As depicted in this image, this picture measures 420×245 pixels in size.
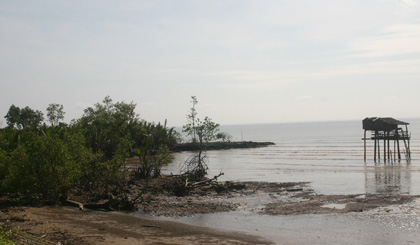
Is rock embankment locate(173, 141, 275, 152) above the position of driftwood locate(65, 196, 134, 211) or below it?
above

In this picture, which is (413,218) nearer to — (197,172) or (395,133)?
(197,172)

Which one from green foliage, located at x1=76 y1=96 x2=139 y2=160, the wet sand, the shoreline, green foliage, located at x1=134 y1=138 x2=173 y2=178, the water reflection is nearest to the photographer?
the wet sand

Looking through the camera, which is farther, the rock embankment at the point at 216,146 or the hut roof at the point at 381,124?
the rock embankment at the point at 216,146

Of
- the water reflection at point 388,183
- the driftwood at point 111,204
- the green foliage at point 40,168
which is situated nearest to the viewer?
the green foliage at point 40,168

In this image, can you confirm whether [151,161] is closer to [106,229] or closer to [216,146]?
[106,229]

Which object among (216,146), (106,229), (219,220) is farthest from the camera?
(216,146)

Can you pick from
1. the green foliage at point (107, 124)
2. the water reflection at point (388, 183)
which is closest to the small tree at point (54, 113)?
the green foliage at point (107, 124)

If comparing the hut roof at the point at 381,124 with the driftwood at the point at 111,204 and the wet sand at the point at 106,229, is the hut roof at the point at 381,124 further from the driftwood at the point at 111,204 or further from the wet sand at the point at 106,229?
the wet sand at the point at 106,229

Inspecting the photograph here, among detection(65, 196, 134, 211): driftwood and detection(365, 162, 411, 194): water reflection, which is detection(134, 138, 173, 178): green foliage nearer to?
detection(65, 196, 134, 211): driftwood

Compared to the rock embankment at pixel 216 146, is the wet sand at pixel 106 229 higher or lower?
lower

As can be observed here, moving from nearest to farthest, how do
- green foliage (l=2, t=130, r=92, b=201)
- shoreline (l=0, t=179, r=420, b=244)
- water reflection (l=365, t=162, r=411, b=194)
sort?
shoreline (l=0, t=179, r=420, b=244) → green foliage (l=2, t=130, r=92, b=201) → water reflection (l=365, t=162, r=411, b=194)

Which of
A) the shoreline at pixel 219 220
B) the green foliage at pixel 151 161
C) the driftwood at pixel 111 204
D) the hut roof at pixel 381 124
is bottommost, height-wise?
the shoreline at pixel 219 220

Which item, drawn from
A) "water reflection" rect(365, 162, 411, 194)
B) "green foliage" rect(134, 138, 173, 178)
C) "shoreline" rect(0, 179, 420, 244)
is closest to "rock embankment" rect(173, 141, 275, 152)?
"water reflection" rect(365, 162, 411, 194)

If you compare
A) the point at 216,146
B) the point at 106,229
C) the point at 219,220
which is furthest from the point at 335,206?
the point at 216,146
